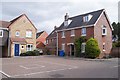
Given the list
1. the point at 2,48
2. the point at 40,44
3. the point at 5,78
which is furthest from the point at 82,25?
the point at 40,44

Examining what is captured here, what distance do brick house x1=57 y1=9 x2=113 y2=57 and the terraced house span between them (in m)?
6.39

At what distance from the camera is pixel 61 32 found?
3916 centimetres

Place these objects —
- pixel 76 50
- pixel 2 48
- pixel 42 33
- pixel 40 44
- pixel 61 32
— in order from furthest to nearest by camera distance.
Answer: pixel 42 33 < pixel 40 44 < pixel 61 32 < pixel 2 48 < pixel 76 50

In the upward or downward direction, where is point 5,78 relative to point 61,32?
downward

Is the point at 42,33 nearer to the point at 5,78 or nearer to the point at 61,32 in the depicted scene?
the point at 61,32

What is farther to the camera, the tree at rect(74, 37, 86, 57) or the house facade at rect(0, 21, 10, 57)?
the house facade at rect(0, 21, 10, 57)

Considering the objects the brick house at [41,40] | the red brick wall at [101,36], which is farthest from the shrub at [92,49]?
the brick house at [41,40]

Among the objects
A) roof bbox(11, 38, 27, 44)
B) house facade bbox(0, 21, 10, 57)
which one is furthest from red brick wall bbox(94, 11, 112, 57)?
house facade bbox(0, 21, 10, 57)

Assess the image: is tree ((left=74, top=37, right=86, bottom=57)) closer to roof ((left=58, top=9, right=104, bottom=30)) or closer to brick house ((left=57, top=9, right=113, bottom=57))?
brick house ((left=57, top=9, right=113, bottom=57))

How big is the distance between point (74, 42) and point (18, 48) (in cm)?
1094

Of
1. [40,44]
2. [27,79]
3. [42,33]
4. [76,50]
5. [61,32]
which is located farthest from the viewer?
[42,33]

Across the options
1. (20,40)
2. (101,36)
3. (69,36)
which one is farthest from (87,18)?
(20,40)

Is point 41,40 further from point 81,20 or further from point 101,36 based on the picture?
point 101,36

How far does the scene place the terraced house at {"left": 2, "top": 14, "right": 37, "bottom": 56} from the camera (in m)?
35.1
